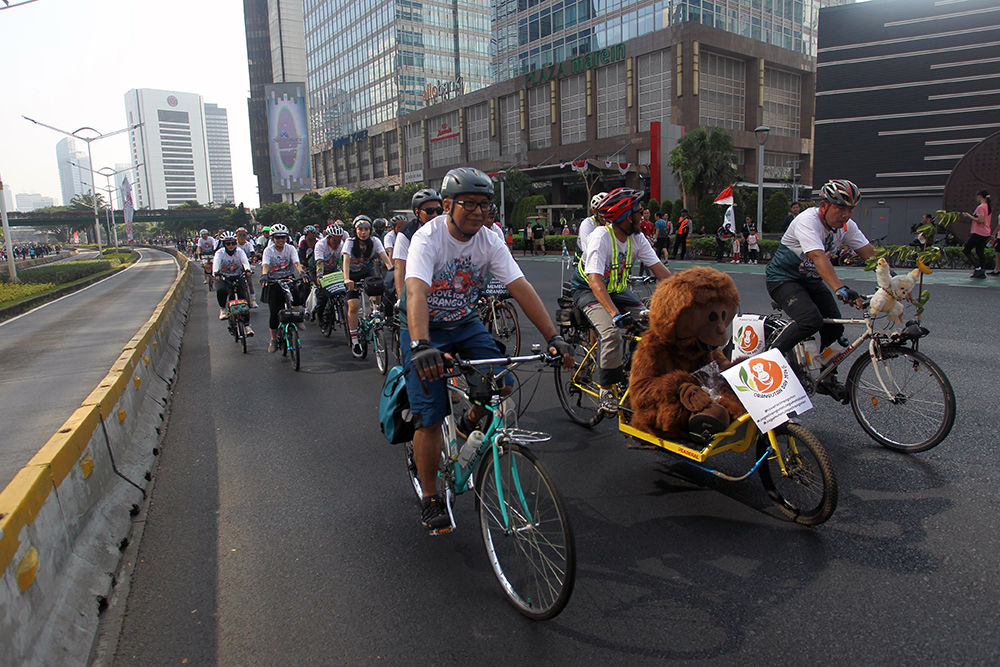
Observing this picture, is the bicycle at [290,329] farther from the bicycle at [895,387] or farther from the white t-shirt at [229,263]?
the bicycle at [895,387]

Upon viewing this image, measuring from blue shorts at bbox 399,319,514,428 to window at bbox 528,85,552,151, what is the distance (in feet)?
180

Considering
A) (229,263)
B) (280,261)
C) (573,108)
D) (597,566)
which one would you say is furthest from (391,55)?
(597,566)

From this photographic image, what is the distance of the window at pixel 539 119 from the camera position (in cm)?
5562

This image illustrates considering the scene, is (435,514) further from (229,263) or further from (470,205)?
(229,263)

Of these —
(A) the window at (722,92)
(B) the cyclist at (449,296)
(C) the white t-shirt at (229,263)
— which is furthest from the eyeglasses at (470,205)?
(A) the window at (722,92)

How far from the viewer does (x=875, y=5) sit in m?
29.5

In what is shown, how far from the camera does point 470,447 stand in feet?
9.90

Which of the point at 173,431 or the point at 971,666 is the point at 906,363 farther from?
the point at 173,431

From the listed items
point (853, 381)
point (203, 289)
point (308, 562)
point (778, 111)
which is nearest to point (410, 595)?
point (308, 562)

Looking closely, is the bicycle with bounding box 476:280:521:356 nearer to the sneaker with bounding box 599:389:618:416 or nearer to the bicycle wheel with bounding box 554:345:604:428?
the bicycle wheel with bounding box 554:345:604:428

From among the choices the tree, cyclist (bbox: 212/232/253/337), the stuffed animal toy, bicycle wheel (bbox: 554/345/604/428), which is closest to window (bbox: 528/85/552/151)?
the tree

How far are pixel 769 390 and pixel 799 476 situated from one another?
466mm

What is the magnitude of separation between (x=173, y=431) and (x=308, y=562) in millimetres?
3088

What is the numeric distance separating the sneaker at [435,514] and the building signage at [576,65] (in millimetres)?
51536
